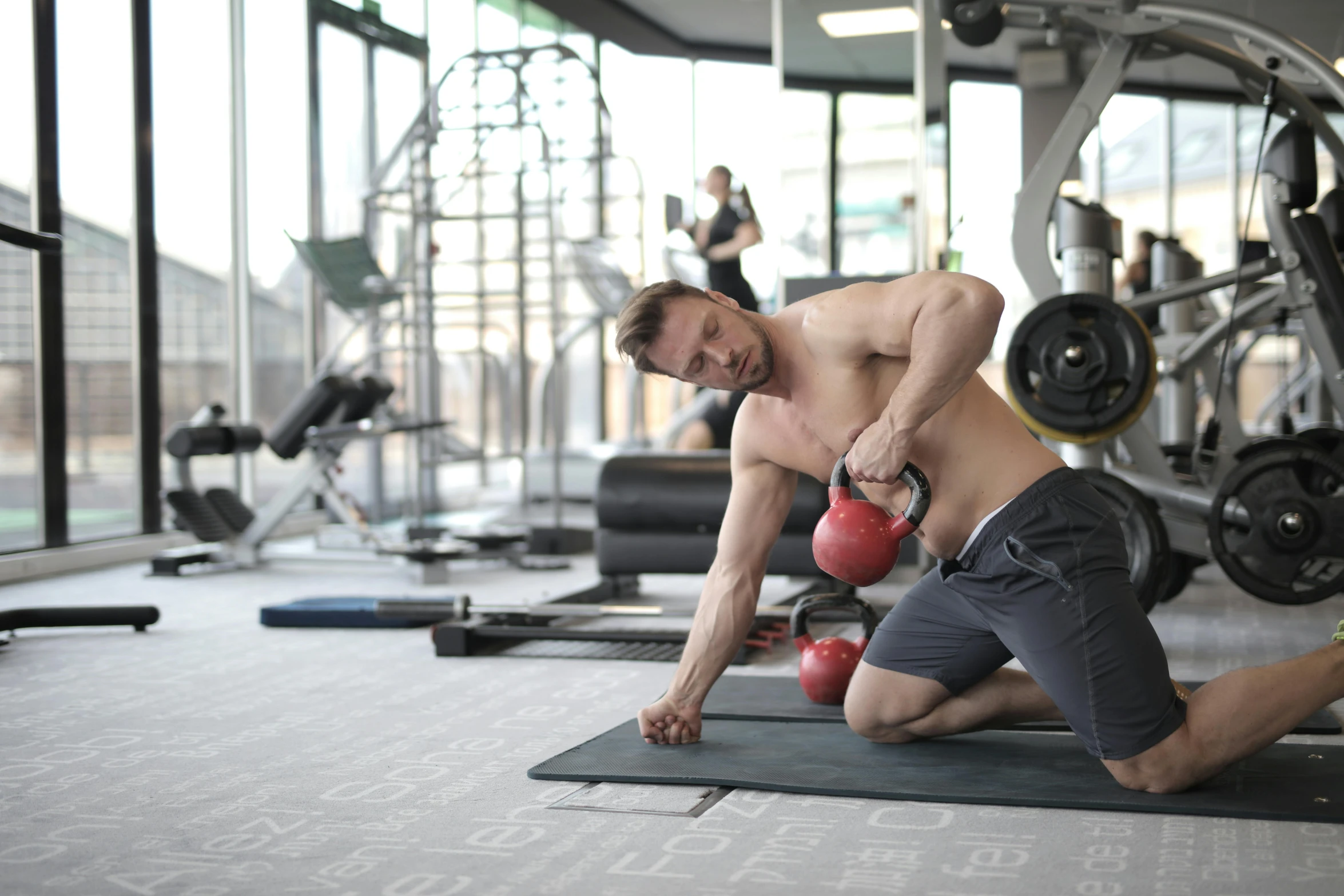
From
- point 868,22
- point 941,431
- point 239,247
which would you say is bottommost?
point 941,431

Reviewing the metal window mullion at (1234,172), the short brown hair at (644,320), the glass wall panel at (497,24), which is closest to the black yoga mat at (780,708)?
the short brown hair at (644,320)

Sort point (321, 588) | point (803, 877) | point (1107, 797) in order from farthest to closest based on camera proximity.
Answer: point (321, 588) < point (1107, 797) < point (803, 877)

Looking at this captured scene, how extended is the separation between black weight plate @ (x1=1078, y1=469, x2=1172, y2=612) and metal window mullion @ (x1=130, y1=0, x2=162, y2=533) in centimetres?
435

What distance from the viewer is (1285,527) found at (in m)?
3.33

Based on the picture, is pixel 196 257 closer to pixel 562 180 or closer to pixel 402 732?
pixel 562 180

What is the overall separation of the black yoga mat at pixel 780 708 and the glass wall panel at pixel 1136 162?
977 centimetres

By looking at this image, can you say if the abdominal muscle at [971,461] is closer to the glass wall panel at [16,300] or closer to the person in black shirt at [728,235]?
the person in black shirt at [728,235]

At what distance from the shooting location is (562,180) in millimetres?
7102

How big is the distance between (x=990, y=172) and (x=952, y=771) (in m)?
9.51

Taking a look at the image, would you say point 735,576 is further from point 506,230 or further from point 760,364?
point 506,230

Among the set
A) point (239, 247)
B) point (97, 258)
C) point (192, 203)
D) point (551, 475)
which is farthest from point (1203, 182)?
point (97, 258)

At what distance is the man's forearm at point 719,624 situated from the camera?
7.33 feet

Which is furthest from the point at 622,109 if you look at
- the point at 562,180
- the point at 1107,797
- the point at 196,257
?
the point at 1107,797

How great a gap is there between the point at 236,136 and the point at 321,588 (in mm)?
2789
